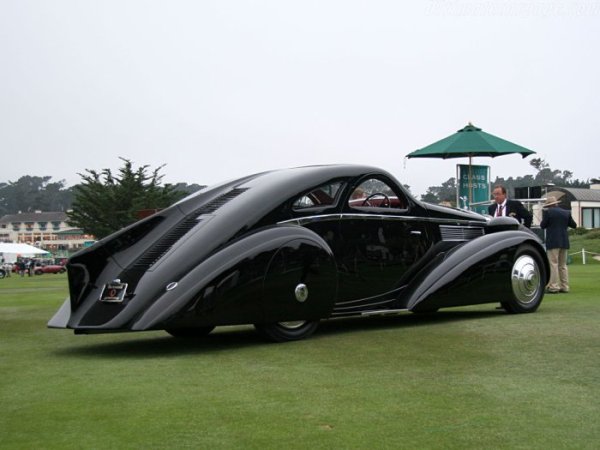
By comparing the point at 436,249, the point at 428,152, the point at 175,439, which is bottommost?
the point at 175,439

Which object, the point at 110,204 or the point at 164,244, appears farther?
the point at 110,204

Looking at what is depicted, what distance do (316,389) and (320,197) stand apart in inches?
142

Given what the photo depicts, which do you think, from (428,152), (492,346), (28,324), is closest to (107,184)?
(428,152)

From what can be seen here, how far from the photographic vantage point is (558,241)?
1466cm

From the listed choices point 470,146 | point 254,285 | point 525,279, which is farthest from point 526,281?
point 470,146

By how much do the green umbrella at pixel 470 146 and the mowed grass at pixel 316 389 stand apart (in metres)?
11.6

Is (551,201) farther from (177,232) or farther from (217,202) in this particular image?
(177,232)

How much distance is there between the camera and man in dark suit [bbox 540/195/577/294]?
14.7 m

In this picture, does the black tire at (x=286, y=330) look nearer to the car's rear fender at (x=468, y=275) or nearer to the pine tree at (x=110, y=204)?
the car's rear fender at (x=468, y=275)

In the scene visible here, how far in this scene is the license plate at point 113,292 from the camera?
311 inches

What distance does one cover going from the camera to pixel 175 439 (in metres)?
4.57

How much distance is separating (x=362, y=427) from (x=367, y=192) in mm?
5396

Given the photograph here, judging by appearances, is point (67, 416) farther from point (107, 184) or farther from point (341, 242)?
point (107, 184)

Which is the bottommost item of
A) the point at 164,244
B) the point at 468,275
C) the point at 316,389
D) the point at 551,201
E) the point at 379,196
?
the point at 316,389
